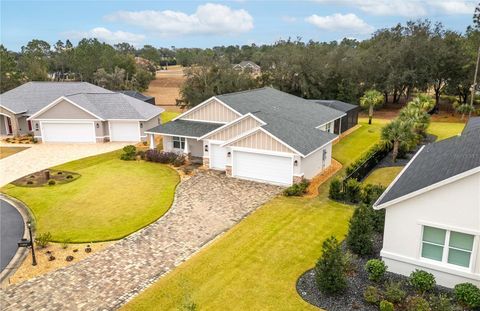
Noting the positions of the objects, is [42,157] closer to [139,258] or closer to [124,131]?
[124,131]

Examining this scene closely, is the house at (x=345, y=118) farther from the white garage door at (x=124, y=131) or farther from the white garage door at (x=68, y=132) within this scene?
the white garage door at (x=68, y=132)

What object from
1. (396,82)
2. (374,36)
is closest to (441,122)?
(396,82)

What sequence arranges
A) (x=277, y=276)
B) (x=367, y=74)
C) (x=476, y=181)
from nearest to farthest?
(x=476, y=181) < (x=277, y=276) < (x=367, y=74)

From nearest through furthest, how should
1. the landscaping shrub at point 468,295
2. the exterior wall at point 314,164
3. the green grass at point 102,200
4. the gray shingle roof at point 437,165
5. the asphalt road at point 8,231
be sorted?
the landscaping shrub at point 468,295
the gray shingle roof at point 437,165
the asphalt road at point 8,231
the green grass at point 102,200
the exterior wall at point 314,164

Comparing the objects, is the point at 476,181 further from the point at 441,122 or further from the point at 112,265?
the point at 441,122

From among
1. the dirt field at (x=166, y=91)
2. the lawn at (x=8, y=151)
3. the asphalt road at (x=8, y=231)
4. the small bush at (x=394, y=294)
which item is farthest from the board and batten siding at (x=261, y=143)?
the dirt field at (x=166, y=91)

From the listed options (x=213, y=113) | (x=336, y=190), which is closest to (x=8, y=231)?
(x=213, y=113)
